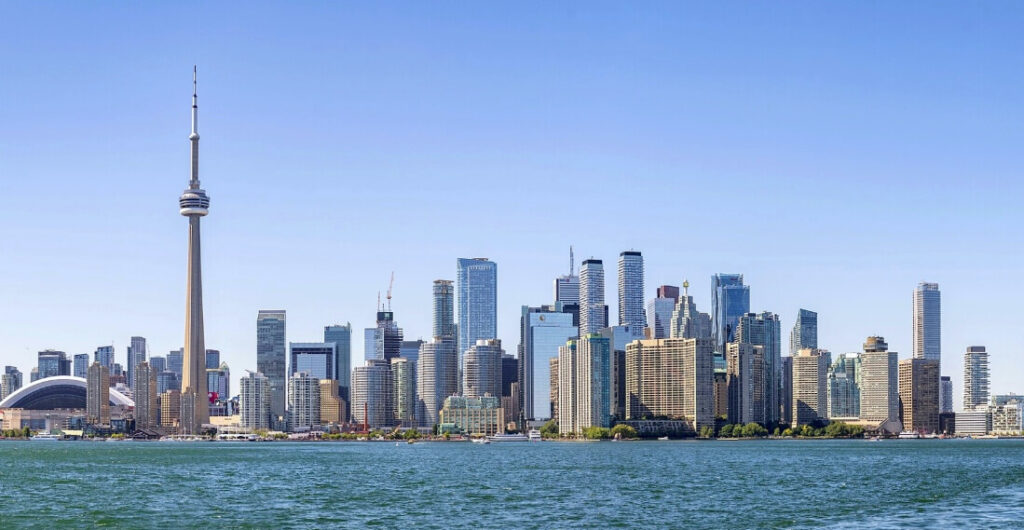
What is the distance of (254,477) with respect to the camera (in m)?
149

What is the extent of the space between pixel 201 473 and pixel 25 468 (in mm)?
35137

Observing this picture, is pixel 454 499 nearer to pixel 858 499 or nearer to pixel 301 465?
pixel 858 499

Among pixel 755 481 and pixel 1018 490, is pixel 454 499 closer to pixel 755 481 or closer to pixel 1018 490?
pixel 755 481

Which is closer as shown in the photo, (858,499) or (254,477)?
(858,499)

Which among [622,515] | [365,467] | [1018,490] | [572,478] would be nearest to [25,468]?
[365,467]

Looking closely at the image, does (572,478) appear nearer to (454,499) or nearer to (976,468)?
(454,499)

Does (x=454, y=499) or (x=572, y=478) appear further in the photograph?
(x=572, y=478)

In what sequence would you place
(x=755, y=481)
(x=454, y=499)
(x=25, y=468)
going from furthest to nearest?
1. (x=25, y=468)
2. (x=755, y=481)
3. (x=454, y=499)

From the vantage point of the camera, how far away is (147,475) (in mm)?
155875

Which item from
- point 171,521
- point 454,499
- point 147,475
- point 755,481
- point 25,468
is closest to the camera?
point 171,521

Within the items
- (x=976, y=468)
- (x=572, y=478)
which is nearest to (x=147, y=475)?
(x=572, y=478)

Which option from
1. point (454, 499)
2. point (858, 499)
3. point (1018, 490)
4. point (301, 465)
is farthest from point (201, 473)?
point (1018, 490)

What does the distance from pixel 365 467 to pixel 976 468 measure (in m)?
82.9

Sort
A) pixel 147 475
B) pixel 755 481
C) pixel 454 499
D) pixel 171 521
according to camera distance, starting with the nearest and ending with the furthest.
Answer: pixel 171 521, pixel 454 499, pixel 755 481, pixel 147 475
